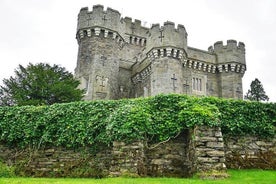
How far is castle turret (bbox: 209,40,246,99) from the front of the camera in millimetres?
31938

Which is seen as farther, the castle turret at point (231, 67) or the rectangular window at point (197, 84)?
the castle turret at point (231, 67)

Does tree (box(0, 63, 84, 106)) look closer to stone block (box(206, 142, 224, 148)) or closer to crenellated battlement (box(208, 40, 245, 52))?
stone block (box(206, 142, 224, 148))

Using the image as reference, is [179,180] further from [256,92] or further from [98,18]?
[256,92]

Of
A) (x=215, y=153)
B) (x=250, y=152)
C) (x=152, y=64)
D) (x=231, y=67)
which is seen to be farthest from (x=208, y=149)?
(x=231, y=67)

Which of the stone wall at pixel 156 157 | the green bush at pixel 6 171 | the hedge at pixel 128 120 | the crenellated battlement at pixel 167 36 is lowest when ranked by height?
the green bush at pixel 6 171

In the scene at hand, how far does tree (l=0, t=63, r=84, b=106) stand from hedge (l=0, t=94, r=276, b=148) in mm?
5902

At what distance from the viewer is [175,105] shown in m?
12.6

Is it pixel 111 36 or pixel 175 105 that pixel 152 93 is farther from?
pixel 175 105

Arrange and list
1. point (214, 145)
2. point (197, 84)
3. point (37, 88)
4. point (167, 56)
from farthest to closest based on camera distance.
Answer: point (197, 84) < point (167, 56) < point (37, 88) < point (214, 145)

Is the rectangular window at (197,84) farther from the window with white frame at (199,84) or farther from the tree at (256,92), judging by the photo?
the tree at (256,92)

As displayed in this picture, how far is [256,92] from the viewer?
45750mm

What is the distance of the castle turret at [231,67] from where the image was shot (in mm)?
31938

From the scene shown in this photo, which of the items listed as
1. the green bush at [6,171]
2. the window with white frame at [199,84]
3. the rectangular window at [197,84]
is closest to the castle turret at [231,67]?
the window with white frame at [199,84]

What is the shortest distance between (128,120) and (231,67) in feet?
73.9
